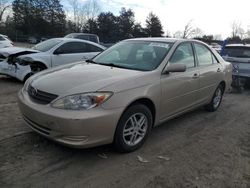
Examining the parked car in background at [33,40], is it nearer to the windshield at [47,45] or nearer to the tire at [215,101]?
the windshield at [47,45]

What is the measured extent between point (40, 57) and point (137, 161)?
553 cm

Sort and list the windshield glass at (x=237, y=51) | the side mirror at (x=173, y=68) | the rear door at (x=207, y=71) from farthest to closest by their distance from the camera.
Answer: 1. the windshield glass at (x=237, y=51)
2. the rear door at (x=207, y=71)
3. the side mirror at (x=173, y=68)

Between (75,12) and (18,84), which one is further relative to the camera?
(75,12)

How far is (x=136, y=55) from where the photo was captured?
4641mm

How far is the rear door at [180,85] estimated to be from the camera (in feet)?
14.0

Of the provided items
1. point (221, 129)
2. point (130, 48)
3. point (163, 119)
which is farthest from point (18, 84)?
point (221, 129)

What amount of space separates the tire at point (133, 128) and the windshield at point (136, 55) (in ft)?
2.40

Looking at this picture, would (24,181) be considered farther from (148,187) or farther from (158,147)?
(158,147)

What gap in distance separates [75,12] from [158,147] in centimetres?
6116

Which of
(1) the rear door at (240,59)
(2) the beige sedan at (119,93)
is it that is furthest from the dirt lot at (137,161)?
(1) the rear door at (240,59)

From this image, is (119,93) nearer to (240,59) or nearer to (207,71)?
(207,71)

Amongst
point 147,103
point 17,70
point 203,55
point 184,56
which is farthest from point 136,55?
point 17,70

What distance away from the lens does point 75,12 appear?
61.1 meters

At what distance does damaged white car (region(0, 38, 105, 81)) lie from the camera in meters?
7.90
